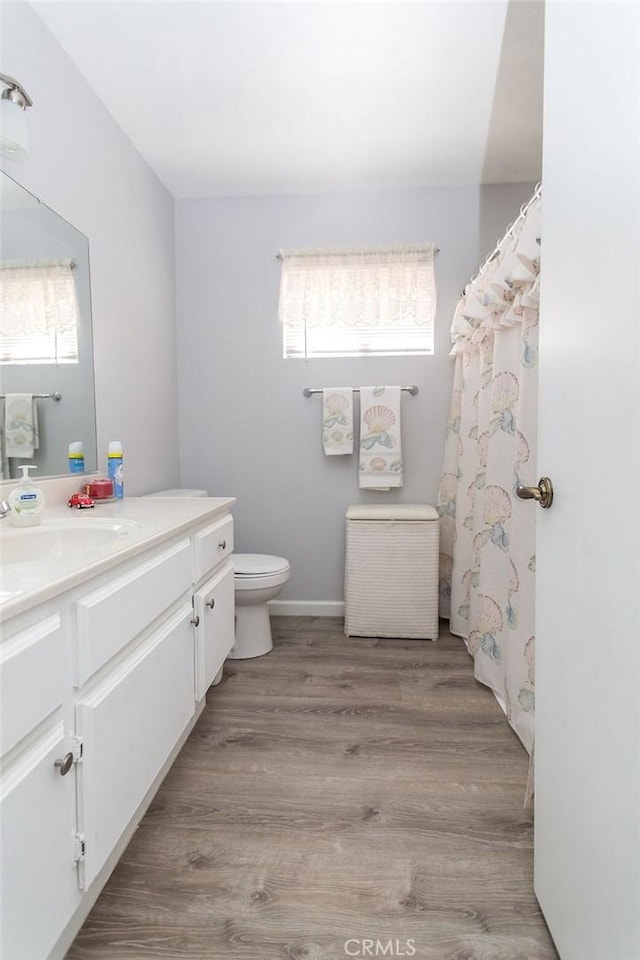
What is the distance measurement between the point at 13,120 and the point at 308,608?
2.45 m

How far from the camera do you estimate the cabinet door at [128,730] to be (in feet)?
Result: 3.07

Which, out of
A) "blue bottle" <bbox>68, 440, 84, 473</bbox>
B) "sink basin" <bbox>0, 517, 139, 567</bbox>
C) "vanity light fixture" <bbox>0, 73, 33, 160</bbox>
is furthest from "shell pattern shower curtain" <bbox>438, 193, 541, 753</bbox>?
"blue bottle" <bbox>68, 440, 84, 473</bbox>

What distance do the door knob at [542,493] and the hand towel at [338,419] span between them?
173 cm

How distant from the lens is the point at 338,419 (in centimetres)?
272

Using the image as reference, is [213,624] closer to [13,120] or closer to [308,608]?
[308,608]

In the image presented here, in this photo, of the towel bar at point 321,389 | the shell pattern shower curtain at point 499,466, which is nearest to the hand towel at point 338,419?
the towel bar at point 321,389

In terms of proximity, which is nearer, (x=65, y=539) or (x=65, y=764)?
(x=65, y=764)

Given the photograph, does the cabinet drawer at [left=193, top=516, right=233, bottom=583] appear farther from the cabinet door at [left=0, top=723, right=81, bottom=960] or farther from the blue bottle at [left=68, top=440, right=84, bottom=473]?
the cabinet door at [left=0, top=723, right=81, bottom=960]

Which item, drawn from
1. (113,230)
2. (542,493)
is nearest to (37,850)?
(542,493)

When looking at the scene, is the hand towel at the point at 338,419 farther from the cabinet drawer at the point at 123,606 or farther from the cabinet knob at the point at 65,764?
the cabinet knob at the point at 65,764

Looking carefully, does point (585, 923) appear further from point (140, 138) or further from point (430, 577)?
point (140, 138)

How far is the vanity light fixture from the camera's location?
51.6 inches

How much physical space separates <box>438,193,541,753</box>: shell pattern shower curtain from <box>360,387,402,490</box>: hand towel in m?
0.30

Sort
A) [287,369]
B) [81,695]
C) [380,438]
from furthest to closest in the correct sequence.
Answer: [287,369], [380,438], [81,695]
